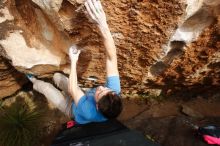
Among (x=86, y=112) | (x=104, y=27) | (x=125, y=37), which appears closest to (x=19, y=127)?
(x=86, y=112)

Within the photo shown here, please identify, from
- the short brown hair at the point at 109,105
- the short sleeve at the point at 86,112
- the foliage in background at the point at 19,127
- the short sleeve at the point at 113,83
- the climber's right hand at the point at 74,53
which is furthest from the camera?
the foliage in background at the point at 19,127

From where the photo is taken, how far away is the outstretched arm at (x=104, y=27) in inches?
160

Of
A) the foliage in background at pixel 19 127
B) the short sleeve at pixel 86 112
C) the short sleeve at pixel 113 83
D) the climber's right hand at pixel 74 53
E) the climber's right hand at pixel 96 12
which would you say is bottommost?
the foliage in background at pixel 19 127

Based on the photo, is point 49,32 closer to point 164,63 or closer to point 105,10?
point 105,10

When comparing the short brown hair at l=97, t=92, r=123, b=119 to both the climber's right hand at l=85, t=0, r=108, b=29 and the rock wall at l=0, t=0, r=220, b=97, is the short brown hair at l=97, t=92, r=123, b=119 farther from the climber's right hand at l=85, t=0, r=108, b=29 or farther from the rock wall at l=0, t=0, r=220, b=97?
the rock wall at l=0, t=0, r=220, b=97

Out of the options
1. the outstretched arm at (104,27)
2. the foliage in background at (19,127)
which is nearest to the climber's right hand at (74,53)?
the outstretched arm at (104,27)

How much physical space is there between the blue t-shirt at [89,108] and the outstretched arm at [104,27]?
0.12 meters

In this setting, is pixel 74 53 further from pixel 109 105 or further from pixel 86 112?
pixel 109 105

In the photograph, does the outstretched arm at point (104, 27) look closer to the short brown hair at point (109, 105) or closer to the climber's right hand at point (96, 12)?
the climber's right hand at point (96, 12)

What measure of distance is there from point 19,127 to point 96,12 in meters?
2.57

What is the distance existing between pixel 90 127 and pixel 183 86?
2.60m

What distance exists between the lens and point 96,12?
13.5 ft

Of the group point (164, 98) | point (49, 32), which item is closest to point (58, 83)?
point (49, 32)

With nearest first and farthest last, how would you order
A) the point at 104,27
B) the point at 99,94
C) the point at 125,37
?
the point at 99,94 → the point at 104,27 → the point at 125,37
